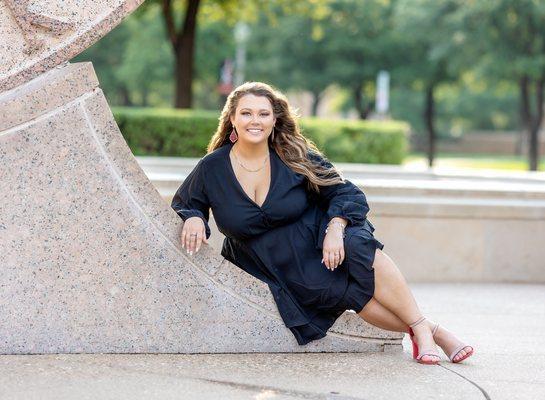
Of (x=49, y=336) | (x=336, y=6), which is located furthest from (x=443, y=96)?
(x=49, y=336)

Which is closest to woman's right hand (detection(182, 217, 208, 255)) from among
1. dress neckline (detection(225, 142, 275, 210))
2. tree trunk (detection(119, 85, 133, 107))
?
dress neckline (detection(225, 142, 275, 210))

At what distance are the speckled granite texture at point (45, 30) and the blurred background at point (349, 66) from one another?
12644 mm

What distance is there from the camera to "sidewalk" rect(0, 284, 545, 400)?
12.1 feet

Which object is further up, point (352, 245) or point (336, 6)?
point (336, 6)

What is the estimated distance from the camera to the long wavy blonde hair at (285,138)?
14.6ft

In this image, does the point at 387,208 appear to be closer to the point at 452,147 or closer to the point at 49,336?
the point at 49,336

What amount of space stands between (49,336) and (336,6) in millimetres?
33821

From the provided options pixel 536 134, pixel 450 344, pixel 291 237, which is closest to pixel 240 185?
pixel 291 237

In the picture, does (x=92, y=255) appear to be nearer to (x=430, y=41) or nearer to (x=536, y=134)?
(x=536, y=134)

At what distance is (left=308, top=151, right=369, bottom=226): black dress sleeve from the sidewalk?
2.15 feet

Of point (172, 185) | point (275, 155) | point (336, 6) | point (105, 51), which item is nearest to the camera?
point (275, 155)

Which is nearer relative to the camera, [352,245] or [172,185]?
[352,245]

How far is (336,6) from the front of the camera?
1448 inches

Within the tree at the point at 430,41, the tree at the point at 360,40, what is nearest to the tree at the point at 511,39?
the tree at the point at 430,41
